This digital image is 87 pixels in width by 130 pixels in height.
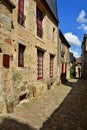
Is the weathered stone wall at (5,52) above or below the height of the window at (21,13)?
below

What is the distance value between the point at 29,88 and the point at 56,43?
762 centimetres

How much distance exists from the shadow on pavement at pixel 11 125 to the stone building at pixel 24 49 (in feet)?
2.03

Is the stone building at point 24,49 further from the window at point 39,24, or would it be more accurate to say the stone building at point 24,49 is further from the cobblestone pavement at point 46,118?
the cobblestone pavement at point 46,118

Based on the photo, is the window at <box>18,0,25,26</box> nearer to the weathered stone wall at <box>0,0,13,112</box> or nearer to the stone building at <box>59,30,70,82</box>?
the weathered stone wall at <box>0,0,13,112</box>

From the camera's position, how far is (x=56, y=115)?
750 centimetres

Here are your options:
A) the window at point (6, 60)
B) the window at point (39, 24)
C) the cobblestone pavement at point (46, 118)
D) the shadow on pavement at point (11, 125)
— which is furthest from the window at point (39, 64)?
the shadow on pavement at point (11, 125)

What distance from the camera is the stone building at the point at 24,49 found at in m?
7.10

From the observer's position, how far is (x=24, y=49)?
32.3ft

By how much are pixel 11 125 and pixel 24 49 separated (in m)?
4.56

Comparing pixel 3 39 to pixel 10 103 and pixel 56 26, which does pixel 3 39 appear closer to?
pixel 10 103

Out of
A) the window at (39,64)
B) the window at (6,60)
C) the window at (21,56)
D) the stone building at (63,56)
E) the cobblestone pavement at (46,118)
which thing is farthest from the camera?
the stone building at (63,56)

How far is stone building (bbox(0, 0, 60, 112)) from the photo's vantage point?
23.3 feet

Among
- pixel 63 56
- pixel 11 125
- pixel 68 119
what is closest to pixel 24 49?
pixel 68 119

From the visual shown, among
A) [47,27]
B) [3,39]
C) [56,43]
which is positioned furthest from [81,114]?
[56,43]
